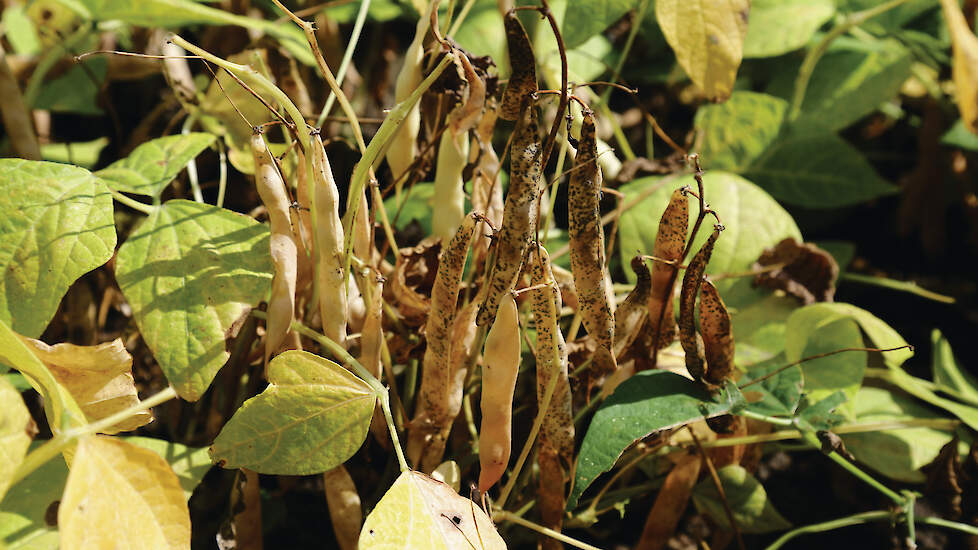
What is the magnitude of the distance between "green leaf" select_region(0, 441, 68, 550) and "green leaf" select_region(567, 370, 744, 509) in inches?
16.0

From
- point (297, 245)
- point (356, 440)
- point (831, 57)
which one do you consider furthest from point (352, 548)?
point (831, 57)

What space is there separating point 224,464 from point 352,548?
16 centimetres

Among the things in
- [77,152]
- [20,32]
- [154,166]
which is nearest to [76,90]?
[77,152]

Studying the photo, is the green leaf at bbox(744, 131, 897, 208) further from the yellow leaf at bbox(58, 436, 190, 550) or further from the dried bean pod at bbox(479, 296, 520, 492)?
the yellow leaf at bbox(58, 436, 190, 550)

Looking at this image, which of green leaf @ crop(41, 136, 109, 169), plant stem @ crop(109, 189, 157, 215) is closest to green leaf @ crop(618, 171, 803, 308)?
plant stem @ crop(109, 189, 157, 215)

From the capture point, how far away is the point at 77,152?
1.00 metres

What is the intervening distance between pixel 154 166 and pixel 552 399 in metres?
0.40

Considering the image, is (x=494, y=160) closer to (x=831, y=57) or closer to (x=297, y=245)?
(x=297, y=245)

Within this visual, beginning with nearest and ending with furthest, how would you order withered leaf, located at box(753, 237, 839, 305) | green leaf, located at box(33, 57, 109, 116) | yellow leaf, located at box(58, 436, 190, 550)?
yellow leaf, located at box(58, 436, 190, 550), withered leaf, located at box(753, 237, 839, 305), green leaf, located at box(33, 57, 109, 116)

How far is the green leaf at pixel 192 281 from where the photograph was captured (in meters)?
0.50

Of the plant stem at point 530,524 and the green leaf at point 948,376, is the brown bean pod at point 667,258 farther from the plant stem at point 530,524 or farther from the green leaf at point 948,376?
the green leaf at point 948,376

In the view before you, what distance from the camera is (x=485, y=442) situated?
53 cm

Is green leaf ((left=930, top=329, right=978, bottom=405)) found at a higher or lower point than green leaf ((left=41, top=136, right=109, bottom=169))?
lower

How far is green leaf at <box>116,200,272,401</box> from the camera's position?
0.50 m
